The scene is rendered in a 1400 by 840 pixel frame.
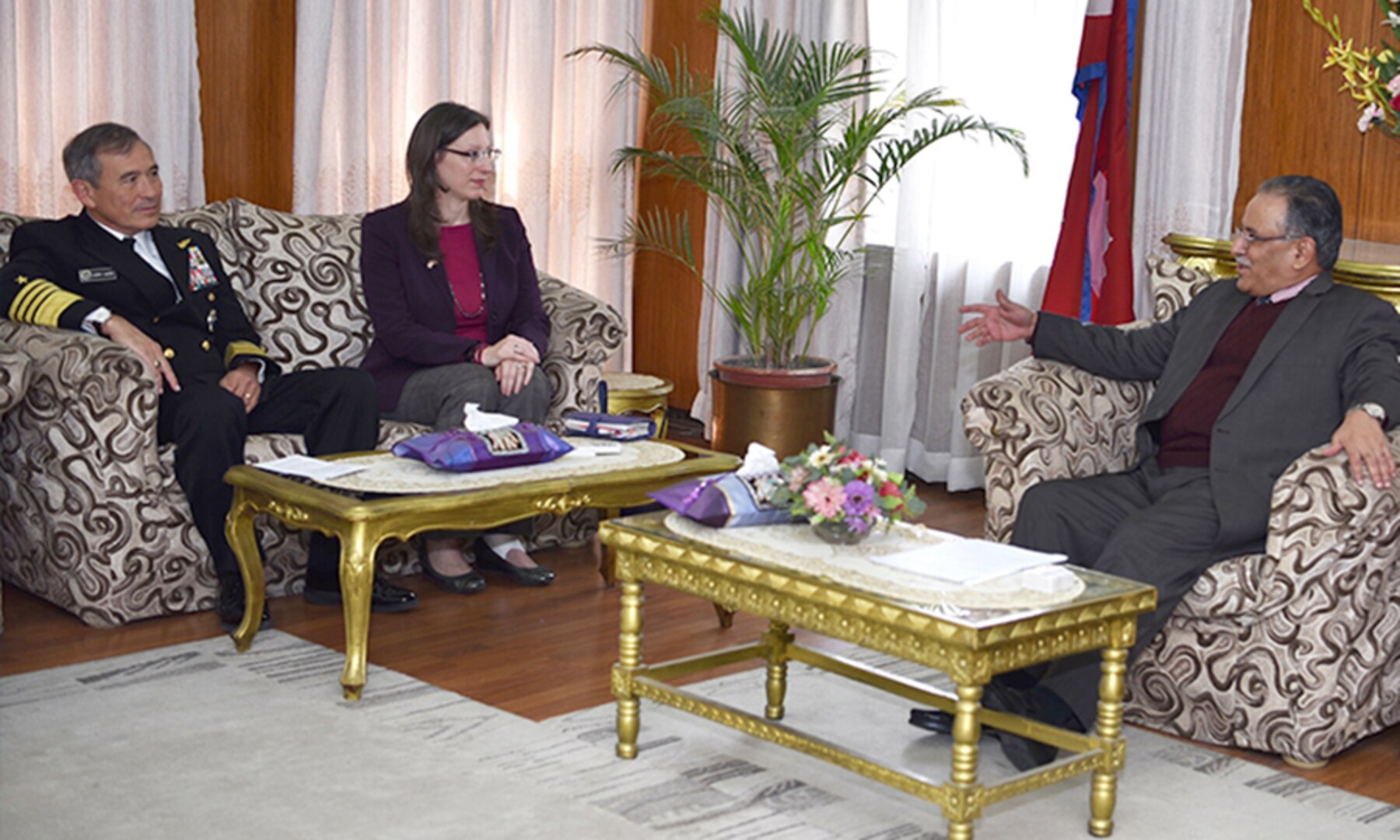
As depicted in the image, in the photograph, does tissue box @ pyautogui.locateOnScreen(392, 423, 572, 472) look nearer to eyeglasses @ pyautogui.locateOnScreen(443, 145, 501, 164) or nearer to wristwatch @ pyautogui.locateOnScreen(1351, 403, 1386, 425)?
eyeglasses @ pyautogui.locateOnScreen(443, 145, 501, 164)

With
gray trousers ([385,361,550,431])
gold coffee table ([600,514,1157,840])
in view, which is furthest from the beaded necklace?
gold coffee table ([600,514,1157,840])

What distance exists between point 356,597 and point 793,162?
8.99 ft

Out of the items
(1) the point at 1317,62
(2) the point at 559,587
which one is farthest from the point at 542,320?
(1) the point at 1317,62

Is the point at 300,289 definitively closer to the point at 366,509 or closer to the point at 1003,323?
the point at 366,509

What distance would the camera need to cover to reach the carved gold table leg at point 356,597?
10.9ft

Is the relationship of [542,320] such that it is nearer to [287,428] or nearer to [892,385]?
[287,428]

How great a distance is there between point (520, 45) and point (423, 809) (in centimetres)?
411

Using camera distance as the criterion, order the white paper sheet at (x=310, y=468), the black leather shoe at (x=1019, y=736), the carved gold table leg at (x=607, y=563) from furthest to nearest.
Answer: the carved gold table leg at (x=607, y=563) < the white paper sheet at (x=310, y=468) < the black leather shoe at (x=1019, y=736)

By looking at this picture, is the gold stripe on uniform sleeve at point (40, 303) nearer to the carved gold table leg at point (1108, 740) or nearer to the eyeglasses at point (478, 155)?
the eyeglasses at point (478, 155)

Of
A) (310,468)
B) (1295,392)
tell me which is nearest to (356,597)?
(310,468)

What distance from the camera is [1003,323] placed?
12.5ft

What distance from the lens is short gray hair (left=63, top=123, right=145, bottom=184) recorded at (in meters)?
4.06

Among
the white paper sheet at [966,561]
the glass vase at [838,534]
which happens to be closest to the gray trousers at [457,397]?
the glass vase at [838,534]

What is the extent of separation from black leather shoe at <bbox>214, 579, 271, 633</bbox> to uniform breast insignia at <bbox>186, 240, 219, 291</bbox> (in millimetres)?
900
